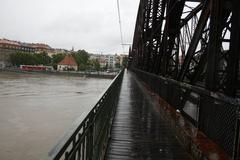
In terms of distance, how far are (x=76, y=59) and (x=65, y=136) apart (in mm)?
→ 150060

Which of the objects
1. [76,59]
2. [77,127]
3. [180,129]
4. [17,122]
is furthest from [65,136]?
[76,59]

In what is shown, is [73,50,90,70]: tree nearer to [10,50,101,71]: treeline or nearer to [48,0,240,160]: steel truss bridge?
[10,50,101,71]: treeline

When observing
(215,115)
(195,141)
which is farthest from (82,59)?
(215,115)

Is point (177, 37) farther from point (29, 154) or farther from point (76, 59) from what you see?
point (76, 59)

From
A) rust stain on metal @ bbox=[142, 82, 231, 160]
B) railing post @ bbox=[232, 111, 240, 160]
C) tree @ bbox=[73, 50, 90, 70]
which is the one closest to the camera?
railing post @ bbox=[232, 111, 240, 160]

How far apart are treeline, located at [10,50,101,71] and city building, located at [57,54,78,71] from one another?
11.9 feet

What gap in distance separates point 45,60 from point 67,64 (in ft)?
55.1

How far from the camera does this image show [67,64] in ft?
456

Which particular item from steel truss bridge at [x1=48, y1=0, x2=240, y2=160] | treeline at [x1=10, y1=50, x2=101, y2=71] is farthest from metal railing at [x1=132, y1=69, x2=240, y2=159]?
treeline at [x1=10, y1=50, x2=101, y2=71]

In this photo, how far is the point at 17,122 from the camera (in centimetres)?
2072

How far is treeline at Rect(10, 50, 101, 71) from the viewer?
450 ft

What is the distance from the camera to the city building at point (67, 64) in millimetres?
137250

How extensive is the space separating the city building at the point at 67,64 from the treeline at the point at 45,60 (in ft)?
11.9

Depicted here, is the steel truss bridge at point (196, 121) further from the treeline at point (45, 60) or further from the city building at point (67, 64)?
the treeline at point (45, 60)
